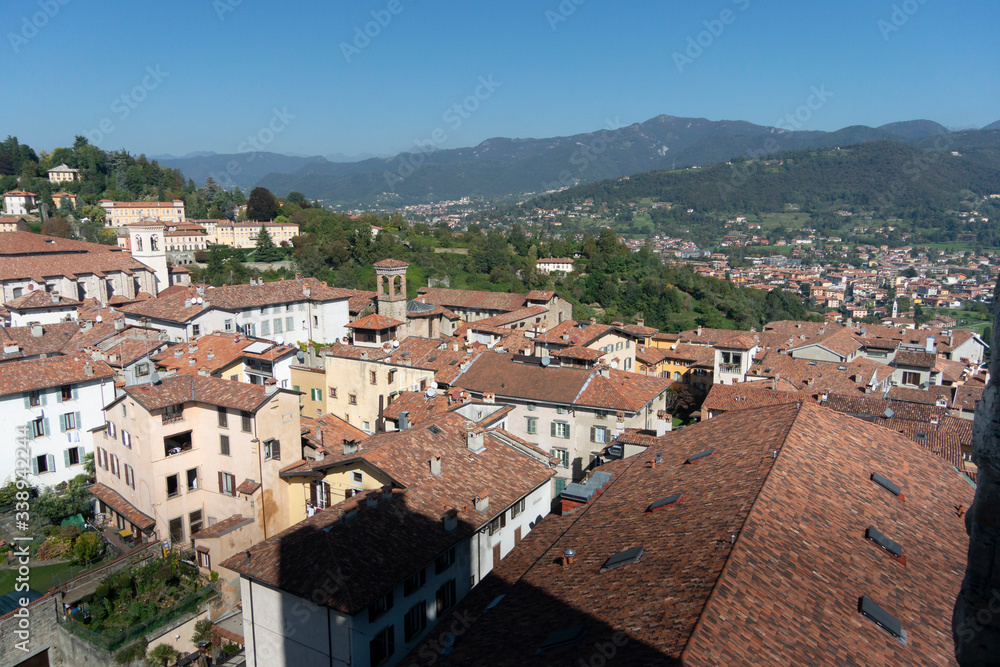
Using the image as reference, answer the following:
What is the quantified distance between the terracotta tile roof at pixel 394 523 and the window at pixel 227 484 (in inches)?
220

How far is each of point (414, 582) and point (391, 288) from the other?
35.0 meters

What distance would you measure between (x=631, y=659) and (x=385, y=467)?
10234mm

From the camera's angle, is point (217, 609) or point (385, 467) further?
point (217, 609)

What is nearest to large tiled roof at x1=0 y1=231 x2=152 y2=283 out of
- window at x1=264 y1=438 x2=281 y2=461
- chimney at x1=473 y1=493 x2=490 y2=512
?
window at x1=264 y1=438 x2=281 y2=461

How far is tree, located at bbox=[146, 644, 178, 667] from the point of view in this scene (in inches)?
682

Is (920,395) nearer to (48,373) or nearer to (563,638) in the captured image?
(563,638)

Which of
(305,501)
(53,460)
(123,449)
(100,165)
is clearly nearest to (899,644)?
(305,501)

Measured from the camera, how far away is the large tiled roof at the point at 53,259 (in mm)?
48438

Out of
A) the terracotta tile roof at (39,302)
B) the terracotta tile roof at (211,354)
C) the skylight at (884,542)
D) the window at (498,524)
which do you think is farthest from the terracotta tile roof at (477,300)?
the skylight at (884,542)

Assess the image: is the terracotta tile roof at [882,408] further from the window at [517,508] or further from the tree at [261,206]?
the tree at [261,206]

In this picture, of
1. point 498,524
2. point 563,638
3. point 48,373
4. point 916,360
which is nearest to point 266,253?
point 48,373

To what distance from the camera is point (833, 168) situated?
200m

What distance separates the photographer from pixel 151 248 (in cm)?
5847

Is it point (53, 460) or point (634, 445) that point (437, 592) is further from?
point (53, 460)
